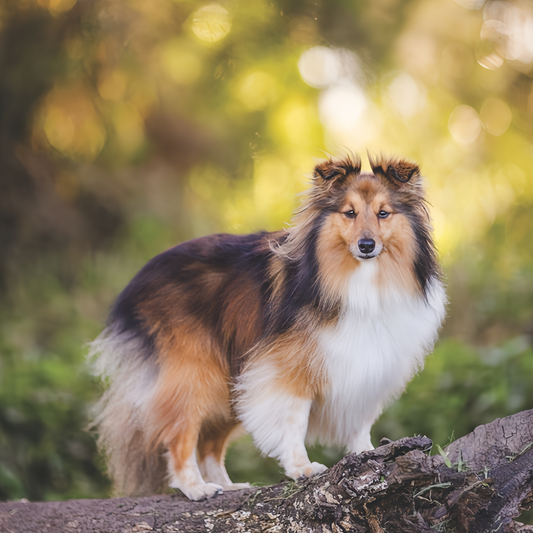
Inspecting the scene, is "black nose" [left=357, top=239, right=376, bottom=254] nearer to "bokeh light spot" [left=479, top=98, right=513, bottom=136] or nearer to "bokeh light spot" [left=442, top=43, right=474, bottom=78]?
"bokeh light spot" [left=442, top=43, right=474, bottom=78]

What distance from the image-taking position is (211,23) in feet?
21.1

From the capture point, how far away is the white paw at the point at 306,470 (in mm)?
2941

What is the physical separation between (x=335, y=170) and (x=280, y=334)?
0.90 meters

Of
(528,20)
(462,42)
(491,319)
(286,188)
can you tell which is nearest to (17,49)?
(286,188)

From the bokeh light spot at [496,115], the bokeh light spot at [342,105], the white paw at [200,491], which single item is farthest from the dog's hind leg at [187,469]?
the bokeh light spot at [496,115]

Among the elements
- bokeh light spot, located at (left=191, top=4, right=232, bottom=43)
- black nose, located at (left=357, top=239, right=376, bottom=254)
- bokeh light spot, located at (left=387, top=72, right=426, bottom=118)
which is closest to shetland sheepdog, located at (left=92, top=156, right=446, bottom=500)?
black nose, located at (left=357, top=239, right=376, bottom=254)

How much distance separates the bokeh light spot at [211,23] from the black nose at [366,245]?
165 inches

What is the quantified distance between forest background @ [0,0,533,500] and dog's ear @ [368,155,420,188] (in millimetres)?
2414

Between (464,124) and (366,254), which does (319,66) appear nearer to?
(464,124)

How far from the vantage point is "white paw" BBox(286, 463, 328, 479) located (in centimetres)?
294

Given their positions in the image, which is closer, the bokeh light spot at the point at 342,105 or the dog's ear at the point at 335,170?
the dog's ear at the point at 335,170

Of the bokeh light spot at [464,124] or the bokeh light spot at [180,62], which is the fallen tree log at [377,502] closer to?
the bokeh light spot at [464,124]

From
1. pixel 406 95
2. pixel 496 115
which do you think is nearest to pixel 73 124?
pixel 406 95

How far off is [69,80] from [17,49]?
58cm
